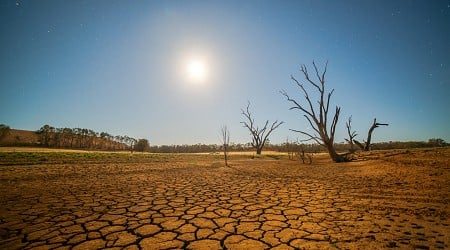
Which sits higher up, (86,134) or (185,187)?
(86,134)

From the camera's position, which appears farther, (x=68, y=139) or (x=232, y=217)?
(x=68, y=139)

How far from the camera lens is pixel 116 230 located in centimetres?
311

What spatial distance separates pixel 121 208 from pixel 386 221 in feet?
15.2

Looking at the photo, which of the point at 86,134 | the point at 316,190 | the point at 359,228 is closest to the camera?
the point at 359,228

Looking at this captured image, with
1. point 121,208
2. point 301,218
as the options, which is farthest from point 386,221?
point 121,208

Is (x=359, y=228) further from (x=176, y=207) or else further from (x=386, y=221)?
(x=176, y=207)

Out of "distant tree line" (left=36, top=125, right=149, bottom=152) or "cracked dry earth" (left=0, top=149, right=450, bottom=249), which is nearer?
"cracked dry earth" (left=0, top=149, right=450, bottom=249)

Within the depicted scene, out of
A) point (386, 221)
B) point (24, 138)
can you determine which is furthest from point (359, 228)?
point (24, 138)

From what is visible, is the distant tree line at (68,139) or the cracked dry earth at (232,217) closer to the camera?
the cracked dry earth at (232,217)

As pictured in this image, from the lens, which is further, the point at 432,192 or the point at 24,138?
the point at 24,138

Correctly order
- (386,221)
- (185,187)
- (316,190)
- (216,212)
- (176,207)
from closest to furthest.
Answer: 1. (386,221)
2. (216,212)
3. (176,207)
4. (316,190)
5. (185,187)

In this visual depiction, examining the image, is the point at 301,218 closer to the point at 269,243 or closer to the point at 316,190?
the point at 269,243

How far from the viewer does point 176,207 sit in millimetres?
4324

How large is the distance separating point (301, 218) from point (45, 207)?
4.91 metres
